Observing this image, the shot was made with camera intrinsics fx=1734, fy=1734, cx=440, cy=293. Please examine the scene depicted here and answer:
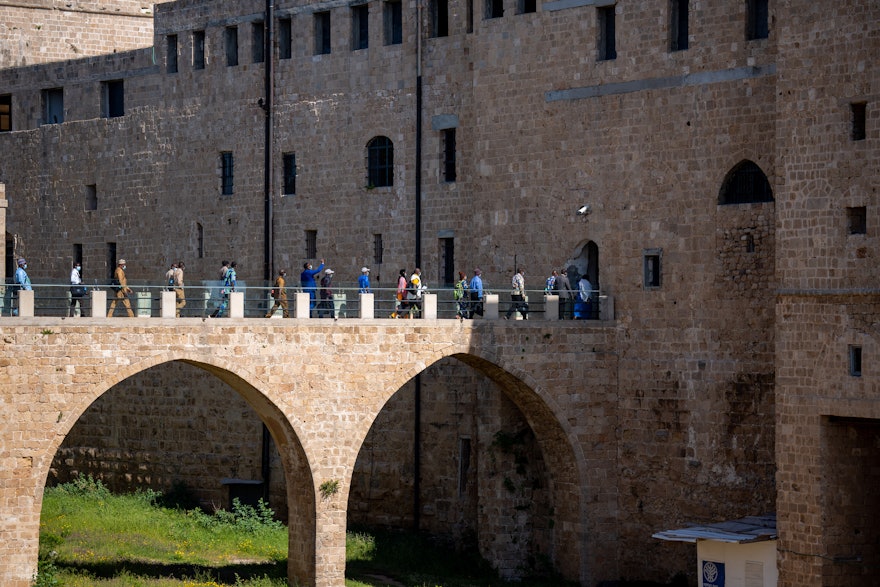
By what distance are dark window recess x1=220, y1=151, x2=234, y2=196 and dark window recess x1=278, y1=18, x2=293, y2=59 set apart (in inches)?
102

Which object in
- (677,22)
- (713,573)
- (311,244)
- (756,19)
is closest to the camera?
(713,573)

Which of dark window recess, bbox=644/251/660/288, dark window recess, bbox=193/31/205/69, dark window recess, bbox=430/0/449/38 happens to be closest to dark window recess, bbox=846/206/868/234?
dark window recess, bbox=644/251/660/288

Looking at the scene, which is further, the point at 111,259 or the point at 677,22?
the point at 111,259

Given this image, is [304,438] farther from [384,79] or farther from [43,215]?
[43,215]

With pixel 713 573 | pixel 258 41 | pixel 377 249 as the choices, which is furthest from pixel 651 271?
pixel 258 41

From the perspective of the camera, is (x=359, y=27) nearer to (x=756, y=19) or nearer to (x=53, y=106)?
(x=756, y=19)

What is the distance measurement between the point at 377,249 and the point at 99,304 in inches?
387

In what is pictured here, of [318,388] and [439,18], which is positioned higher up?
[439,18]

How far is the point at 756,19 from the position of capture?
29.4 metres

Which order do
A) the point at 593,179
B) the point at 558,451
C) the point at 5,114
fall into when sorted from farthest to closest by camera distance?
the point at 5,114
the point at 593,179
the point at 558,451

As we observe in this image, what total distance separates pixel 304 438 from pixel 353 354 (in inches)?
63.2

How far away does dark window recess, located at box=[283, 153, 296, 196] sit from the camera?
3659 cm

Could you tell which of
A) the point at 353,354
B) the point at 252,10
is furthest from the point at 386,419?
the point at 252,10

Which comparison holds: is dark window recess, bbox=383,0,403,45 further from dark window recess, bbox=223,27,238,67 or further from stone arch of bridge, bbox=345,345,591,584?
stone arch of bridge, bbox=345,345,591,584
